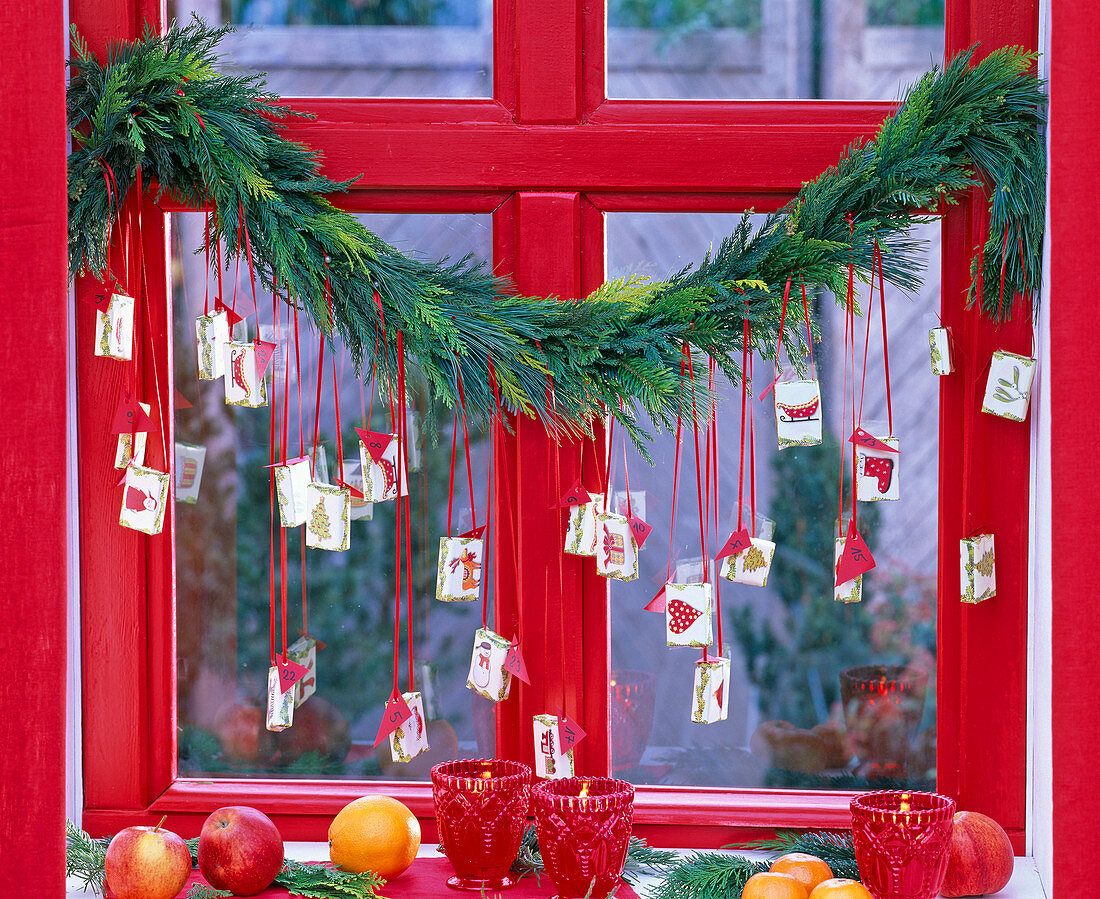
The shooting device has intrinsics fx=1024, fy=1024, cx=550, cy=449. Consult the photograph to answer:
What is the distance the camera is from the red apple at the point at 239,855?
1274 millimetres

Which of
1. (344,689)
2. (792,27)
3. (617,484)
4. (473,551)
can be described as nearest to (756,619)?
(617,484)

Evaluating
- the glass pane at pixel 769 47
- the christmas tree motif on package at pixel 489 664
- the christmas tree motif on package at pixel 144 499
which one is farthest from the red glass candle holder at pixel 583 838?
the glass pane at pixel 769 47

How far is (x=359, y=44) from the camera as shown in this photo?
1.52 m

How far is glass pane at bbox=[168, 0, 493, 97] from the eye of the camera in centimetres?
152

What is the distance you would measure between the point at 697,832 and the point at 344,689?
1.86 ft

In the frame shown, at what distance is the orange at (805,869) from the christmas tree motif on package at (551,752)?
291 mm

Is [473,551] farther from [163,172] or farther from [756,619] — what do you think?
[163,172]

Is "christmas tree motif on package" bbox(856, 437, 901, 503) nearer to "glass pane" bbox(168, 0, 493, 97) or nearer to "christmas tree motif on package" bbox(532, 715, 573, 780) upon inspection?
"christmas tree motif on package" bbox(532, 715, 573, 780)

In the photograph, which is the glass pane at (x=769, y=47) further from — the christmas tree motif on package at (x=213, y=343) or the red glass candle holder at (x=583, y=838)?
the red glass candle holder at (x=583, y=838)

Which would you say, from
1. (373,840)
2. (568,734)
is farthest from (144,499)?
(568,734)

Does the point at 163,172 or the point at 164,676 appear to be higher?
the point at 163,172

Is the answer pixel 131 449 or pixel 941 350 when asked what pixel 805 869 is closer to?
pixel 941 350

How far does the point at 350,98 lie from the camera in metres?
1.49

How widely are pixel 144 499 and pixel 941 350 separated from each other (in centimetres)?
108
